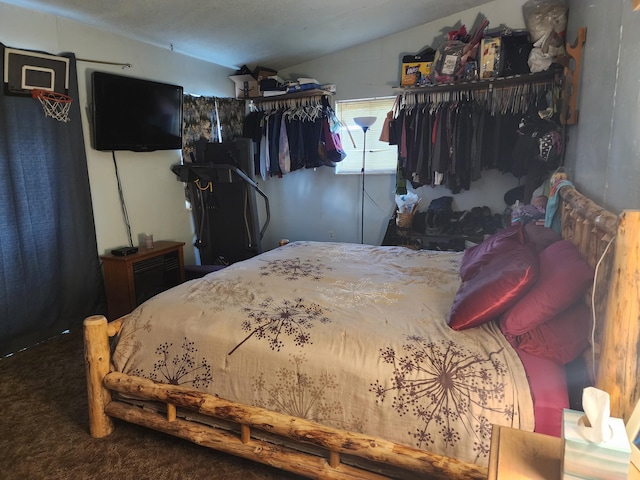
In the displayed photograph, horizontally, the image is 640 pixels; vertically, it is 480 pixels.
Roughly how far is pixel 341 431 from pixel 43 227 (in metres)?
2.75

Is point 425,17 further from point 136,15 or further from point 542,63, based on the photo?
point 136,15

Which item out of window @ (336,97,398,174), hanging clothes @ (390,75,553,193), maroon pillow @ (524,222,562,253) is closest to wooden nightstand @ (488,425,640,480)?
maroon pillow @ (524,222,562,253)

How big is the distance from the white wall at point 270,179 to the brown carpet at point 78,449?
146 centimetres

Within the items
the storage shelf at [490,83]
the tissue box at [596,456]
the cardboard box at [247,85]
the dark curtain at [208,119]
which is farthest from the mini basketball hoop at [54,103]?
the tissue box at [596,456]

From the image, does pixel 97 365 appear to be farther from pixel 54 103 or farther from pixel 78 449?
pixel 54 103

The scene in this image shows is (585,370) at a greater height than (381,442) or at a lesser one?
greater

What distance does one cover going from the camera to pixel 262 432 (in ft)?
5.70

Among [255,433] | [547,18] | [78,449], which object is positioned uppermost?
[547,18]

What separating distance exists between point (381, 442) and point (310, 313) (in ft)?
2.04

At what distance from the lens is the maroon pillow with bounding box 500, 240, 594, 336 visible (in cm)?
148

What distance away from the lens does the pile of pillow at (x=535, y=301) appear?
4.86 ft

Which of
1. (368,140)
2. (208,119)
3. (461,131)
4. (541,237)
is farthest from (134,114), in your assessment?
(541,237)

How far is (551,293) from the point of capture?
1507mm

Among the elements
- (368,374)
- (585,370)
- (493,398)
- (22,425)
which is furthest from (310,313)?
(22,425)
